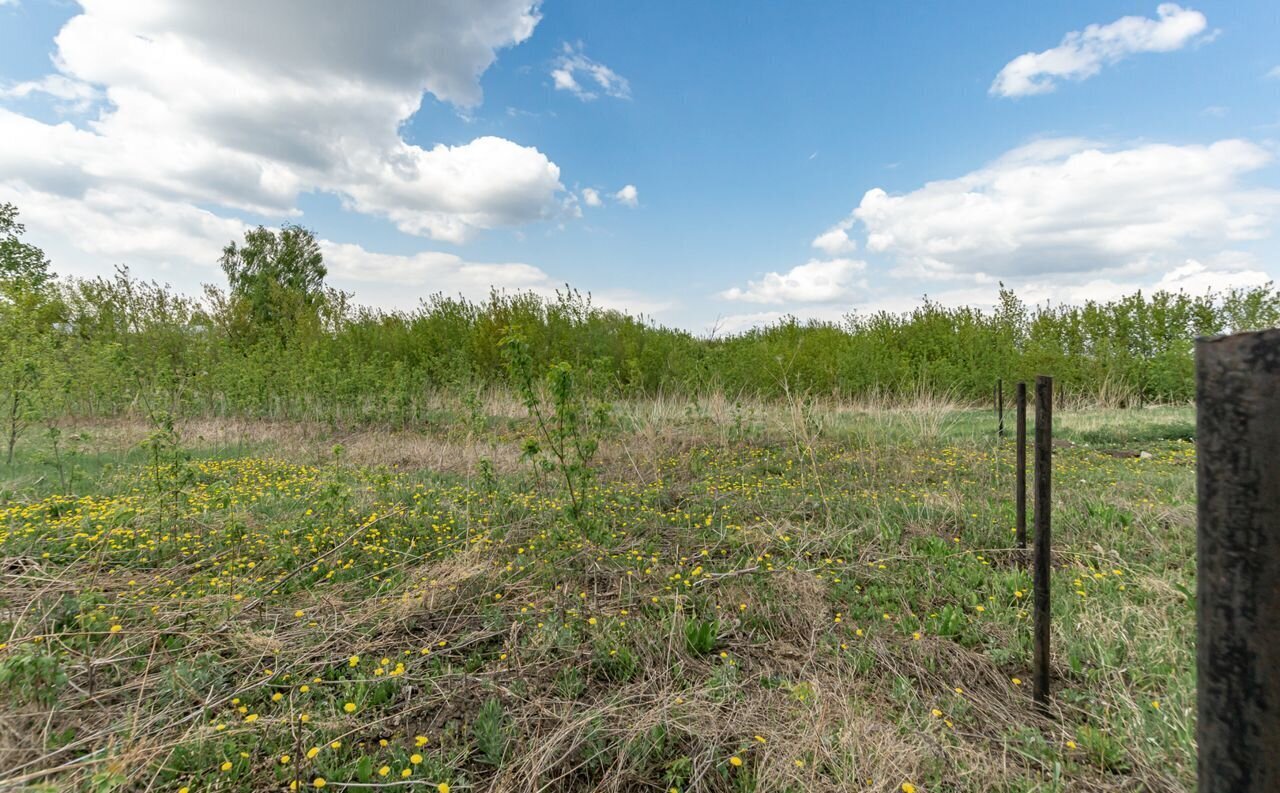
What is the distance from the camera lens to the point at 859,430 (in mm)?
7980

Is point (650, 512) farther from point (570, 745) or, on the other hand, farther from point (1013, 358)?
point (1013, 358)

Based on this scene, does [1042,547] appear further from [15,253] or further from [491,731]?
[15,253]

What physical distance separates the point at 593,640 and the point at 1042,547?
1.92 meters

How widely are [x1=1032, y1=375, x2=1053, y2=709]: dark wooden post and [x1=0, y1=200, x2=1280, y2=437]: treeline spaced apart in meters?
8.11

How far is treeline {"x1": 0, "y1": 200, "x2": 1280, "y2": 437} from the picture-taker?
35.2 feet

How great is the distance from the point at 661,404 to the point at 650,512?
585 centimetres

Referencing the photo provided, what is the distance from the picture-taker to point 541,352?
43.2 ft

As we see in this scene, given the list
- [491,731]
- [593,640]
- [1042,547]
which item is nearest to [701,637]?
[593,640]

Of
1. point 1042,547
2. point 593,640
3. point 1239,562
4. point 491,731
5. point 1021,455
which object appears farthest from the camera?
point 1021,455

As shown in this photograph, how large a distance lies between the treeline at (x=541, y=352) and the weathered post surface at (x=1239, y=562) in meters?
9.29

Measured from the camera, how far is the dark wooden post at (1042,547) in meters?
2.15

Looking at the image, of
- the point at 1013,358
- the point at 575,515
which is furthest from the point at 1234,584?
the point at 1013,358

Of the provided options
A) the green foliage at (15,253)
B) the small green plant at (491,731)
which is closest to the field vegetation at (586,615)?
the small green plant at (491,731)

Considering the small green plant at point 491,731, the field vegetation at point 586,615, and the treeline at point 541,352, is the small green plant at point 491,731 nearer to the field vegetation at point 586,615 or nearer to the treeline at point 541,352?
the field vegetation at point 586,615
